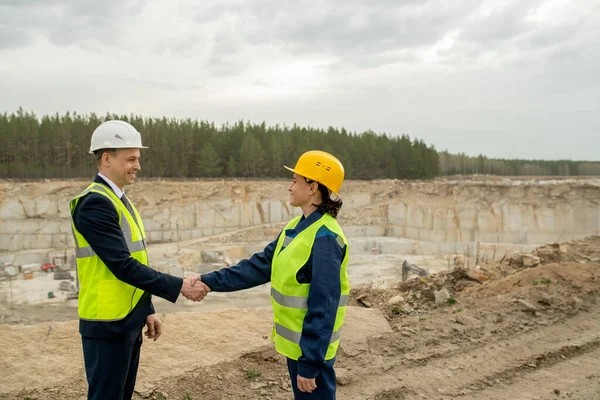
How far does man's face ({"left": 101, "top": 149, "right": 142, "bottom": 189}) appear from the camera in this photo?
257cm

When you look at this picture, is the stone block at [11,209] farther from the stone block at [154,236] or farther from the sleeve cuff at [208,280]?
the sleeve cuff at [208,280]

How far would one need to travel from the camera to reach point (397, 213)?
31.8 m

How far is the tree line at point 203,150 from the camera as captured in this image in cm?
3766

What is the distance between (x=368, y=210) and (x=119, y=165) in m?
31.2

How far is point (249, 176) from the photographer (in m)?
42.6

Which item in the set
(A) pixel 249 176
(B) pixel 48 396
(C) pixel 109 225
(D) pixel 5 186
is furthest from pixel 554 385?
(A) pixel 249 176

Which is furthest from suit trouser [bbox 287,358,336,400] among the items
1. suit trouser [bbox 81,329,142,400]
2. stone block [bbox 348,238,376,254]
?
stone block [bbox 348,238,376,254]

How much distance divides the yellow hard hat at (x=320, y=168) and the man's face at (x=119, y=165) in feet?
2.99

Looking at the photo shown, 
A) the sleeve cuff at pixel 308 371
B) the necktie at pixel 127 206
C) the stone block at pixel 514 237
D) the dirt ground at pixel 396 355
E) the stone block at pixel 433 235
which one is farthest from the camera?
the stone block at pixel 433 235

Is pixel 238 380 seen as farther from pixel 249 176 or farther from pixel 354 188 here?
pixel 249 176

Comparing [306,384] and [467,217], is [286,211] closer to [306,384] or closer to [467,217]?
[467,217]

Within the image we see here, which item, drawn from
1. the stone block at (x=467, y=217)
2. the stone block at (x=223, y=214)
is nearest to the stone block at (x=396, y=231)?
the stone block at (x=467, y=217)

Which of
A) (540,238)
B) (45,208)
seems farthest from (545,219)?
(45,208)

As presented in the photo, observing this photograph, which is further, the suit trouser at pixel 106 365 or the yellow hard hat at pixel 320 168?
the yellow hard hat at pixel 320 168
